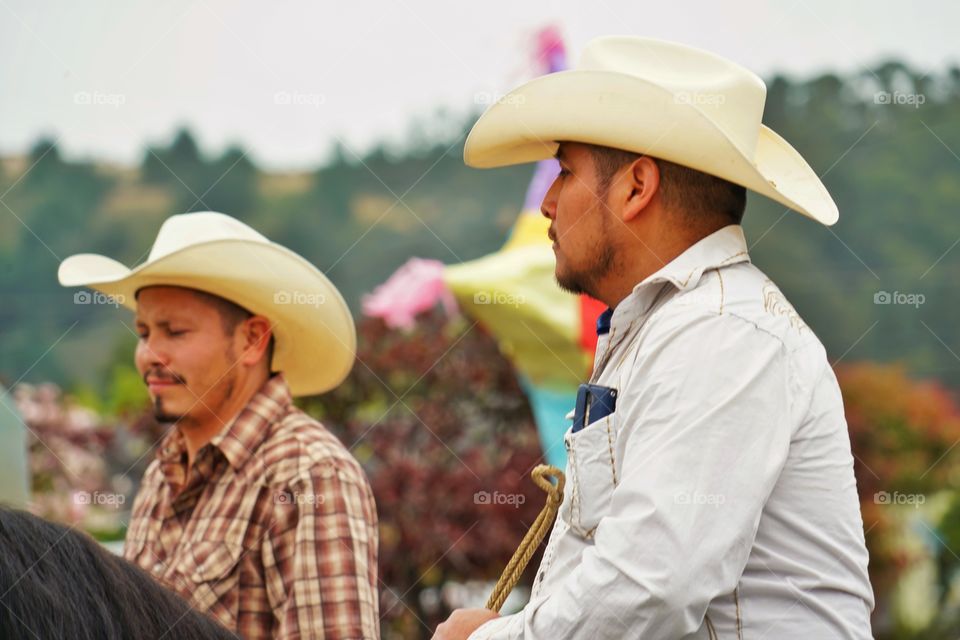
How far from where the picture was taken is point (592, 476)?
5.78 feet

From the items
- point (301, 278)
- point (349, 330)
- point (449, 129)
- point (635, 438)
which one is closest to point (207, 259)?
point (301, 278)

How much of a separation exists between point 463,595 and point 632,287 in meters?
4.10

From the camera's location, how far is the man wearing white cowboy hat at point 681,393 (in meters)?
1.58

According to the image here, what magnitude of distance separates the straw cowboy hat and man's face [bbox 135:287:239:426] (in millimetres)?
66

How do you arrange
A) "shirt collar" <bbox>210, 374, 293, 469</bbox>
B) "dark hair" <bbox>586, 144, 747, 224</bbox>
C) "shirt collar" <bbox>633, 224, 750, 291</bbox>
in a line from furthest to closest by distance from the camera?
"shirt collar" <bbox>210, 374, 293, 469</bbox> → "dark hair" <bbox>586, 144, 747, 224</bbox> → "shirt collar" <bbox>633, 224, 750, 291</bbox>

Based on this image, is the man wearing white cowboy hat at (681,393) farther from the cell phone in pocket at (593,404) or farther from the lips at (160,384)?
the lips at (160,384)

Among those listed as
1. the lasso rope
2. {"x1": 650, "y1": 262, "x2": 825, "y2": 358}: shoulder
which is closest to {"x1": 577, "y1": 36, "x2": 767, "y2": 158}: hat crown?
{"x1": 650, "y1": 262, "x2": 825, "y2": 358}: shoulder

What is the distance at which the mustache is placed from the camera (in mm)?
2930

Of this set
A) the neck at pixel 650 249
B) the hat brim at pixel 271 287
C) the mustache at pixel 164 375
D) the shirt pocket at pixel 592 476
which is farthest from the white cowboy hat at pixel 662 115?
the mustache at pixel 164 375

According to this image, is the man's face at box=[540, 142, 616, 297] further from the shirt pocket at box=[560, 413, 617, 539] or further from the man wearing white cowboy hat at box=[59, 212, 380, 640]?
the man wearing white cowboy hat at box=[59, 212, 380, 640]

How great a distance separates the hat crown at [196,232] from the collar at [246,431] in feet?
1.26

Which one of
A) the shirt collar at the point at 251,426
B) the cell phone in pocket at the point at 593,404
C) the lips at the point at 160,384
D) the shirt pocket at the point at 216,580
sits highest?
the cell phone in pocket at the point at 593,404

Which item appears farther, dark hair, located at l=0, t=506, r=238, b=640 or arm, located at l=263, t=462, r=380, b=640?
arm, located at l=263, t=462, r=380, b=640

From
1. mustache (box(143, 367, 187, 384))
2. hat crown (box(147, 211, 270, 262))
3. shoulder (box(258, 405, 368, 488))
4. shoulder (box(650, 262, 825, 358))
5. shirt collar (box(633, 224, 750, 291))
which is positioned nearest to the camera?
shoulder (box(650, 262, 825, 358))
